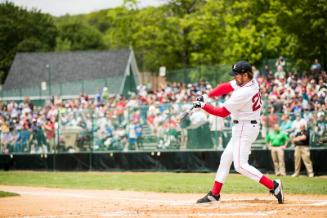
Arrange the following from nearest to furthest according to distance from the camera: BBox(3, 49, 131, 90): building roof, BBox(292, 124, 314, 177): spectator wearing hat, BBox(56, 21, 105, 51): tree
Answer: BBox(292, 124, 314, 177): spectator wearing hat → BBox(3, 49, 131, 90): building roof → BBox(56, 21, 105, 51): tree

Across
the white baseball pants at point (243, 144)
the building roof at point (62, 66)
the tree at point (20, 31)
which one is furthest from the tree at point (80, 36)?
the white baseball pants at point (243, 144)

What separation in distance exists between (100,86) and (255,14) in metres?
10.9

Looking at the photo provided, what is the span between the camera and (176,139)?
21.6 m

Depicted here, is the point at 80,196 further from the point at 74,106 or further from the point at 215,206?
the point at 74,106

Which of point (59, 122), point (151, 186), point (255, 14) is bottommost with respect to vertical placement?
point (151, 186)

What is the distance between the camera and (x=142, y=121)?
2203 cm

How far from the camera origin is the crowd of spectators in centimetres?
1992

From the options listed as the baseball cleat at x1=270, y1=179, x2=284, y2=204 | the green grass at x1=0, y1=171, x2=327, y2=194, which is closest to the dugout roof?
the green grass at x1=0, y1=171, x2=327, y2=194

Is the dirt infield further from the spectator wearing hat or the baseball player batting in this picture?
the spectator wearing hat

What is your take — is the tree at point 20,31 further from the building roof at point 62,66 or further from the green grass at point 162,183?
the green grass at point 162,183

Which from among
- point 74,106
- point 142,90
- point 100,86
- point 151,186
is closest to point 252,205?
point 151,186

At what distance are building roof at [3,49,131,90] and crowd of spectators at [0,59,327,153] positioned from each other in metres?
22.7

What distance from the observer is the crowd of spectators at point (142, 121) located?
19922 millimetres

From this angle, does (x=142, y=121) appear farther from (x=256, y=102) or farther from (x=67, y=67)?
(x=67, y=67)
